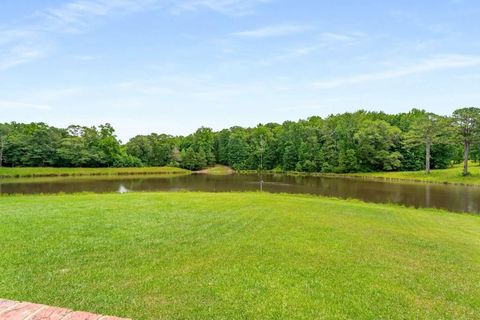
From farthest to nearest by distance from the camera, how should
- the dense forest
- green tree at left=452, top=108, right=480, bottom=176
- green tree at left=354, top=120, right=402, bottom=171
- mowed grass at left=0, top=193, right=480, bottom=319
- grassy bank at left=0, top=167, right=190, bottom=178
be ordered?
green tree at left=354, top=120, right=402, bottom=171
the dense forest
grassy bank at left=0, top=167, right=190, bottom=178
green tree at left=452, top=108, right=480, bottom=176
mowed grass at left=0, top=193, right=480, bottom=319

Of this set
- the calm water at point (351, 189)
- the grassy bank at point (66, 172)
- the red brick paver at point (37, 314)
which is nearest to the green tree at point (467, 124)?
the calm water at point (351, 189)

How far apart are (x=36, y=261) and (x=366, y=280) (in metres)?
5.54

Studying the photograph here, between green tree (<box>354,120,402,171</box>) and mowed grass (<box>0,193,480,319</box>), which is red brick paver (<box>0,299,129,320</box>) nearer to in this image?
mowed grass (<box>0,193,480,319</box>)

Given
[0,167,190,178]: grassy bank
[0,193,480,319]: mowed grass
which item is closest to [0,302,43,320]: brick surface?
[0,193,480,319]: mowed grass

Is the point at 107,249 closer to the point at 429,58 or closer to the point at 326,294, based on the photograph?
the point at 326,294

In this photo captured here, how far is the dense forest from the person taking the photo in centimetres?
4969

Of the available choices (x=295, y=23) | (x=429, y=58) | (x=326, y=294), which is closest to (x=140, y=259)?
(x=326, y=294)

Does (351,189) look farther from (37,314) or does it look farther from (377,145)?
(37,314)

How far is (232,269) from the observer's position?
5.15 m

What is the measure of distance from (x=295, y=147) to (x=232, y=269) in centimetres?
6794

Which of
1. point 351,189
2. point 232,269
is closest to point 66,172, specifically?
point 351,189

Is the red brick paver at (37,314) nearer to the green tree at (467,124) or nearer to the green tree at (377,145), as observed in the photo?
the green tree at (467,124)

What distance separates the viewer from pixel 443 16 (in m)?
18.7

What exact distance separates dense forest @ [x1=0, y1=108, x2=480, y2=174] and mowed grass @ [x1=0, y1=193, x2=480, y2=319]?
145ft
